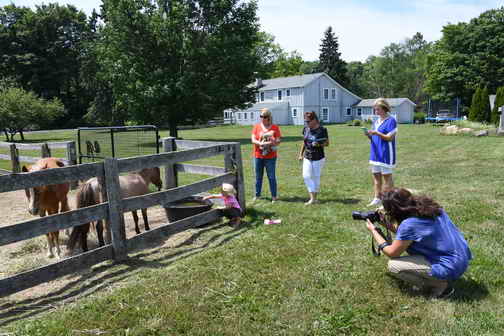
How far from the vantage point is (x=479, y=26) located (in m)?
49.9

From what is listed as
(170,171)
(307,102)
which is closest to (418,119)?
(307,102)

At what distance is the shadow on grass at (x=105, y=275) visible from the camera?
151 inches

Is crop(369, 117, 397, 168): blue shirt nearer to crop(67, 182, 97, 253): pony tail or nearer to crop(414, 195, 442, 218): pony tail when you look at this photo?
crop(414, 195, 442, 218): pony tail

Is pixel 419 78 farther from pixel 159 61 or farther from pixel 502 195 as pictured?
pixel 502 195

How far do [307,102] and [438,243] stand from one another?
167 feet

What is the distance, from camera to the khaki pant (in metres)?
3.65

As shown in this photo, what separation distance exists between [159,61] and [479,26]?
4273 centimetres

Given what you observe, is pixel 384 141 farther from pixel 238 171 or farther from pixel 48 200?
pixel 48 200

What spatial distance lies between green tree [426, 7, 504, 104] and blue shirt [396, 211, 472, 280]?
166 feet

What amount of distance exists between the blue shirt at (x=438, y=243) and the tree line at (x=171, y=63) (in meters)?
23.7

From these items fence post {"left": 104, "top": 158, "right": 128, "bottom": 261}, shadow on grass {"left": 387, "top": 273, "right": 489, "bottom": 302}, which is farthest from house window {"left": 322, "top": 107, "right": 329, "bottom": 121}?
shadow on grass {"left": 387, "top": 273, "right": 489, "bottom": 302}

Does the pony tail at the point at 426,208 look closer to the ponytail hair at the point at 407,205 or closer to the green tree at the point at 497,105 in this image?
the ponytail hair at the point at 407,205

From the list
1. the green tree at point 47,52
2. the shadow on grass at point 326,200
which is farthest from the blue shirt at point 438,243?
the green tree at point 47,52

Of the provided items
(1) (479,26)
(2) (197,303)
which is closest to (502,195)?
(2) (197,303)
